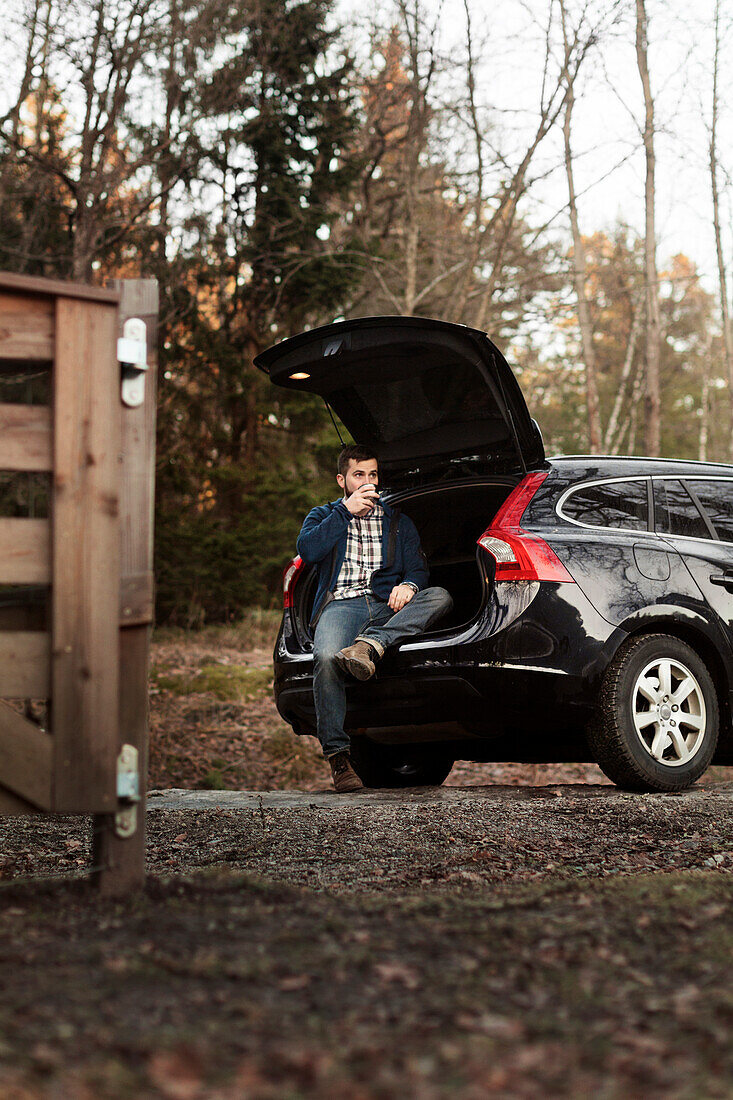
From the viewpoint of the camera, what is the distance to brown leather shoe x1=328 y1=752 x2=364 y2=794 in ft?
19.4

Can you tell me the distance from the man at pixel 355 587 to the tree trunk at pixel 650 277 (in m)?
11.5

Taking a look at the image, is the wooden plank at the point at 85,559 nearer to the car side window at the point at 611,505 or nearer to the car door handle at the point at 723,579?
the car side window at the point at 611,505

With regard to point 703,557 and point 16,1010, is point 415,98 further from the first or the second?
point 16,1010

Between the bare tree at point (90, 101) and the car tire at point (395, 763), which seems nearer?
the car tire at point (395, 763)

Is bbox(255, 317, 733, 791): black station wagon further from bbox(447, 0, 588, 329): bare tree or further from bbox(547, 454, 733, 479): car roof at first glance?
bbox(447, 0, 588, 329): bare tree

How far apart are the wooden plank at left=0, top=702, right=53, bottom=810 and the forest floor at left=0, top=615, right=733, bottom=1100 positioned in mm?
293

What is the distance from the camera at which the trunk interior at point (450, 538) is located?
21.0ft

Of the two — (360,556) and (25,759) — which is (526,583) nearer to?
(360,556)

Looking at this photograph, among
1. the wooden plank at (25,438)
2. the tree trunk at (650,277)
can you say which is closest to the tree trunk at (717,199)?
the tree trunk at (650,277)

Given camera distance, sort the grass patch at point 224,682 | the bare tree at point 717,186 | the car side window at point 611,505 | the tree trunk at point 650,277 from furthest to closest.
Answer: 1. the bare tree at point 717,186
2. the tree trunk at point 650,277
3. the grass patch at point 224,682
4. the car side window at point 611,505

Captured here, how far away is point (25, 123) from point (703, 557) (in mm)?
12691

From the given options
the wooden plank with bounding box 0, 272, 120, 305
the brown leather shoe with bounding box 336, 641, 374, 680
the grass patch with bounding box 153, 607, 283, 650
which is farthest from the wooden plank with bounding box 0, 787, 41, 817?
the grass patch with bounding box 153, 607, 283, 650

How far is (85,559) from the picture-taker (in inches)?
128

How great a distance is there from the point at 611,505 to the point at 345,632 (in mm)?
1620
